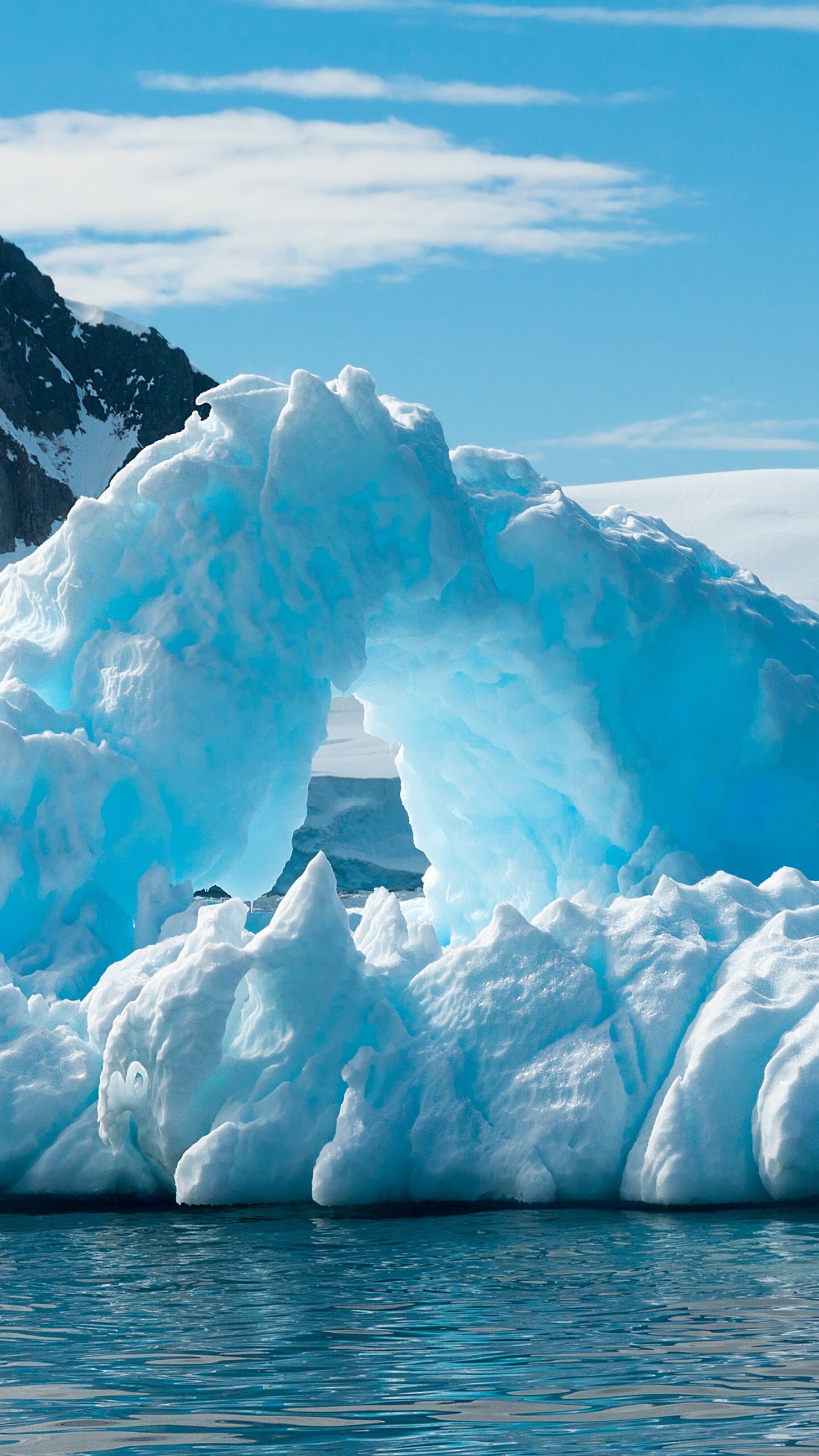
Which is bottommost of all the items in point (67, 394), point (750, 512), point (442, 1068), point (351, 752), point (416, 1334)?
point (416, 1334)

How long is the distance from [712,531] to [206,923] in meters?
32.7

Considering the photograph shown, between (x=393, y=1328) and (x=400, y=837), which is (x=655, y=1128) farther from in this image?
(x=400, y=837)

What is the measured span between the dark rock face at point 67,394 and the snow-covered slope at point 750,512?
49.8m

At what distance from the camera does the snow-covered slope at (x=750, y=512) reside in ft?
119

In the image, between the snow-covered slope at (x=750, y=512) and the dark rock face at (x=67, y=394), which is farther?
the dark rock face at (x=67, y=394)

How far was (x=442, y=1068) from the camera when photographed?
830 centimetres

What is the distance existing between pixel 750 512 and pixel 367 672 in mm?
28052

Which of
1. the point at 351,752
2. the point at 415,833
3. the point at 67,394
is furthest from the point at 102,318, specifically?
the point at 415,833

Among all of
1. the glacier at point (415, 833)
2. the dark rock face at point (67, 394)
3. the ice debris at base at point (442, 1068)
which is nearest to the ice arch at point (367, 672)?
the glacier at point (415, 833)

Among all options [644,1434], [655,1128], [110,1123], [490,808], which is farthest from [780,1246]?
[490,808]

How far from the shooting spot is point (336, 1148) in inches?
312

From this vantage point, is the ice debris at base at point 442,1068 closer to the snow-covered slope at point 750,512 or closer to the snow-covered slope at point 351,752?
the snow-covered slope at point 750,512

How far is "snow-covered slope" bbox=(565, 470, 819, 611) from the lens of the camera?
119ft

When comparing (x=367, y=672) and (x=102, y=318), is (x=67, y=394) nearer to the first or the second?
(x=102, y=318)
